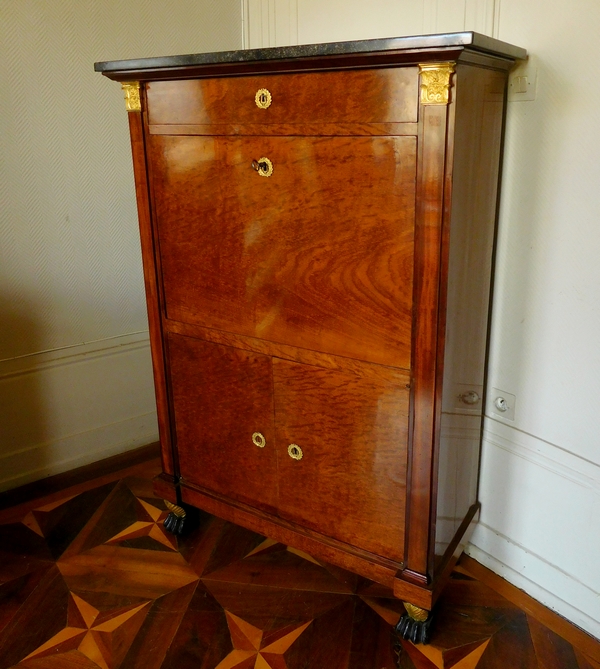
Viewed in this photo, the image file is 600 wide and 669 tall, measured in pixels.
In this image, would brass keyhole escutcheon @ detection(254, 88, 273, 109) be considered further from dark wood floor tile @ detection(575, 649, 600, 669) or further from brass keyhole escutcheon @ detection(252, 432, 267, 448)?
dark wood floor tile @ detection(575, 649, 600, 669)

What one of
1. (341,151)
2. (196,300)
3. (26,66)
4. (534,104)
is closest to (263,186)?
(341,151)

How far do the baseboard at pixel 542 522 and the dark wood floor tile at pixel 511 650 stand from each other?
118 mm

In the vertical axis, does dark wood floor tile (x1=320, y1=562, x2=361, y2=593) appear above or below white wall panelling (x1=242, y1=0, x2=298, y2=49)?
below

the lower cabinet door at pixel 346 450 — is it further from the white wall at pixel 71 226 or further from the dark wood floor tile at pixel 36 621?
the white wall at pixel 71 226

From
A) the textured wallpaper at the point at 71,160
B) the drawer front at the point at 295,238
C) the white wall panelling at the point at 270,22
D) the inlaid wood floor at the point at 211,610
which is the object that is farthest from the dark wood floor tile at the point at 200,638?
the white wall panelling at the point at 270,22

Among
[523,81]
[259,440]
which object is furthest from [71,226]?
[523,81]

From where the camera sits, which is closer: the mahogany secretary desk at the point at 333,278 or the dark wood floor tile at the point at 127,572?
the mahogany secretary desk at the point at 333,278

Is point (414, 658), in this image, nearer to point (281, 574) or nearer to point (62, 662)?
point (281, 574)

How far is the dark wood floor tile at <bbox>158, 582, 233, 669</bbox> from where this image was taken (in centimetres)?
127

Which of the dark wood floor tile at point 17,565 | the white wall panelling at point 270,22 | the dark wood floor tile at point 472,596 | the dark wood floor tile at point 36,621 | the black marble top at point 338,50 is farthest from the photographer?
the white wall panelling at point 270,22

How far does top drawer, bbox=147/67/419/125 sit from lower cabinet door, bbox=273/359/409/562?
0.46 meters

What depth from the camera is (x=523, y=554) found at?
4.83ft

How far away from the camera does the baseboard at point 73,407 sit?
1883 millimetres

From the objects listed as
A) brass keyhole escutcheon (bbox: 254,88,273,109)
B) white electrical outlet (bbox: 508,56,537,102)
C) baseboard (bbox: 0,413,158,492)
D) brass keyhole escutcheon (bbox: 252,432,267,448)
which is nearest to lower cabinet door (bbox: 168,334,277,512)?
brass keyhole escutcheon (bbox: 252,432,267,448)
